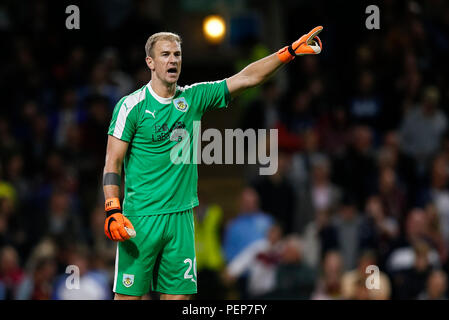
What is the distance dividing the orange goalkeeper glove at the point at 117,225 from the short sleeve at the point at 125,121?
430 mm

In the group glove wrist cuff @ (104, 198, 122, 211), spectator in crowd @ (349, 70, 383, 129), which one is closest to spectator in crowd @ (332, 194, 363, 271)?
spectator in crowd @ (349, 70, 383, 129)

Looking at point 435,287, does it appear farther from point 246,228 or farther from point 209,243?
point 209,243

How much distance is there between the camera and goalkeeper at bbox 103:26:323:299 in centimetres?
528

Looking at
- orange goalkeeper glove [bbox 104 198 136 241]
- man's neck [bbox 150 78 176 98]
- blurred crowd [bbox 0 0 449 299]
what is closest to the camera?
orange goalkeeper glove [bbox 104 198 136 241]

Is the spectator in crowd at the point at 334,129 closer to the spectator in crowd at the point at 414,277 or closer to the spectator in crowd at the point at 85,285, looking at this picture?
the spectator in crowd at the point at 414,277

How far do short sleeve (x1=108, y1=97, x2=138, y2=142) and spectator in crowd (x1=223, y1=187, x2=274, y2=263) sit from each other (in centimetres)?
475

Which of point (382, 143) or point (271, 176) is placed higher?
point (382, 143)

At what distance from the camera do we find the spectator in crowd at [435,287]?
8852mm

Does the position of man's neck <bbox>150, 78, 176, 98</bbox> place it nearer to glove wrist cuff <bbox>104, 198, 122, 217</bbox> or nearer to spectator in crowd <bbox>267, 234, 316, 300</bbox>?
glove wrist cuff <bbox>104, 198, 122, 217</bbox>

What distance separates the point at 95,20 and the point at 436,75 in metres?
5.17
